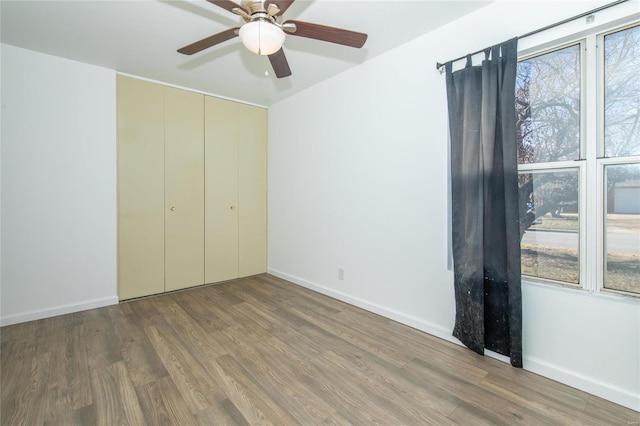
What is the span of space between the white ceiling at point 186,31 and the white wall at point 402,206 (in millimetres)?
223

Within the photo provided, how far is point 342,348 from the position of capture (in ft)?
7.19

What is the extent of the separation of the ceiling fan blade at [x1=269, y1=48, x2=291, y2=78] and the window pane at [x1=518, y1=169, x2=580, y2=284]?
1851 millimetres

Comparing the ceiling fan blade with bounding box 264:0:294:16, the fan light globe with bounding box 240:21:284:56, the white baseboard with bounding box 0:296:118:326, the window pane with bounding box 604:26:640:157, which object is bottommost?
the white baseboard with bounding box 0:296:118:326

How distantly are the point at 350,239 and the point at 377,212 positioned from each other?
49cm

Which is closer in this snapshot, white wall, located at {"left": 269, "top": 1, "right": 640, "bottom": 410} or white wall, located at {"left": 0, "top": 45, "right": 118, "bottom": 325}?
white wall, located at {"left": 269, "top": 1, "right": 640, "bottom": 410}

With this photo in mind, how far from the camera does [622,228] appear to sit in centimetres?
162

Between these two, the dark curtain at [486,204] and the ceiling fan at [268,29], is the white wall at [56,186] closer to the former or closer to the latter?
the ceiling fan at [268,29]

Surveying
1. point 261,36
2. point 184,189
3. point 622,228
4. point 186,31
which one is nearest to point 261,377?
point 261,36

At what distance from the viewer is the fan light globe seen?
62.1 inches

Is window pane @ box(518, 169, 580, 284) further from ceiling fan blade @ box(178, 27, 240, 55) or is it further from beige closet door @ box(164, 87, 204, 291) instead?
beige closet door @ box(164, 87, 204, 291)

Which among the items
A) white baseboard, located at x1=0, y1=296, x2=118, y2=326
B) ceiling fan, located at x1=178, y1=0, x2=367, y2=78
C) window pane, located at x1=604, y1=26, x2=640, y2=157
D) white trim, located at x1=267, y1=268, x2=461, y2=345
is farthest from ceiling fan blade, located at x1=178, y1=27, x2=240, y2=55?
white baseboard, located at x1=0, y1=296, x2=118, y2=326

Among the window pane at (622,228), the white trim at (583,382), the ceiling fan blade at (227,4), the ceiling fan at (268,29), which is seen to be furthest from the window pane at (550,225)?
the ceiling fan blade at (227,4)

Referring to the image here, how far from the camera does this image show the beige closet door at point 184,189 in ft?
11.3

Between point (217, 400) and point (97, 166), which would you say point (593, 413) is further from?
point (97, 166)
